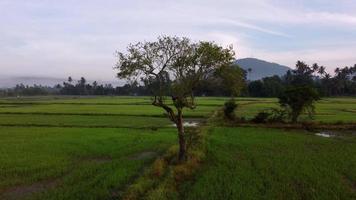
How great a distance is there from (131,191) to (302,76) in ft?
340

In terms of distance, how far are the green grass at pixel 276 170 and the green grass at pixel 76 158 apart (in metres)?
2.61

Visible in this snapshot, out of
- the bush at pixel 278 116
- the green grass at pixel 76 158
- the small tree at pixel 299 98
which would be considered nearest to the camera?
the green grass at pixel 76 158

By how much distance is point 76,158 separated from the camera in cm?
1662

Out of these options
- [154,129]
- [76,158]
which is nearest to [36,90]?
[154,129]

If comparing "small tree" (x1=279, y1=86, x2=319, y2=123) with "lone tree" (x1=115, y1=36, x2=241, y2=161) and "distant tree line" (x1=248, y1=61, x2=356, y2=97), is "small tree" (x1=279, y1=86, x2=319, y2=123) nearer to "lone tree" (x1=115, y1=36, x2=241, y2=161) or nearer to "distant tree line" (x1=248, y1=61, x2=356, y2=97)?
"lone tree" (x1=115, y1=36, x2=241, y2=161)

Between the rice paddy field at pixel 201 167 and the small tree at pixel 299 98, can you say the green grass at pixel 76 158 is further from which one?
the small tree at pixel 299 98

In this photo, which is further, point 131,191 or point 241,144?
point 241,144

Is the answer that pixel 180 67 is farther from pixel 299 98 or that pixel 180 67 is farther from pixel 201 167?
pixel 299 98

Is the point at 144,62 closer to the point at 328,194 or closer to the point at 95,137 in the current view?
the point at 328,194

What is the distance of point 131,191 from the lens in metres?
10.3

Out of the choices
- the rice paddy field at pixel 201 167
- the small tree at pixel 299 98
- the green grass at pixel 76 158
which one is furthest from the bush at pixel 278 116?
the green grass at pixel 76 158

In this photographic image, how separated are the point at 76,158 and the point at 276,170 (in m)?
8.13

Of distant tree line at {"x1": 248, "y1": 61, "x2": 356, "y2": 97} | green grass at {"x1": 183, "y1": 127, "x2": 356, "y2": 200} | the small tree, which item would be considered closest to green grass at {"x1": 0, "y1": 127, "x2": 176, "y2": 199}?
green grass at {"x1": 183, "y1": 127, "x2": 356, "y2": 200}

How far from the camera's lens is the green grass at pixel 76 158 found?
11.7 metres
